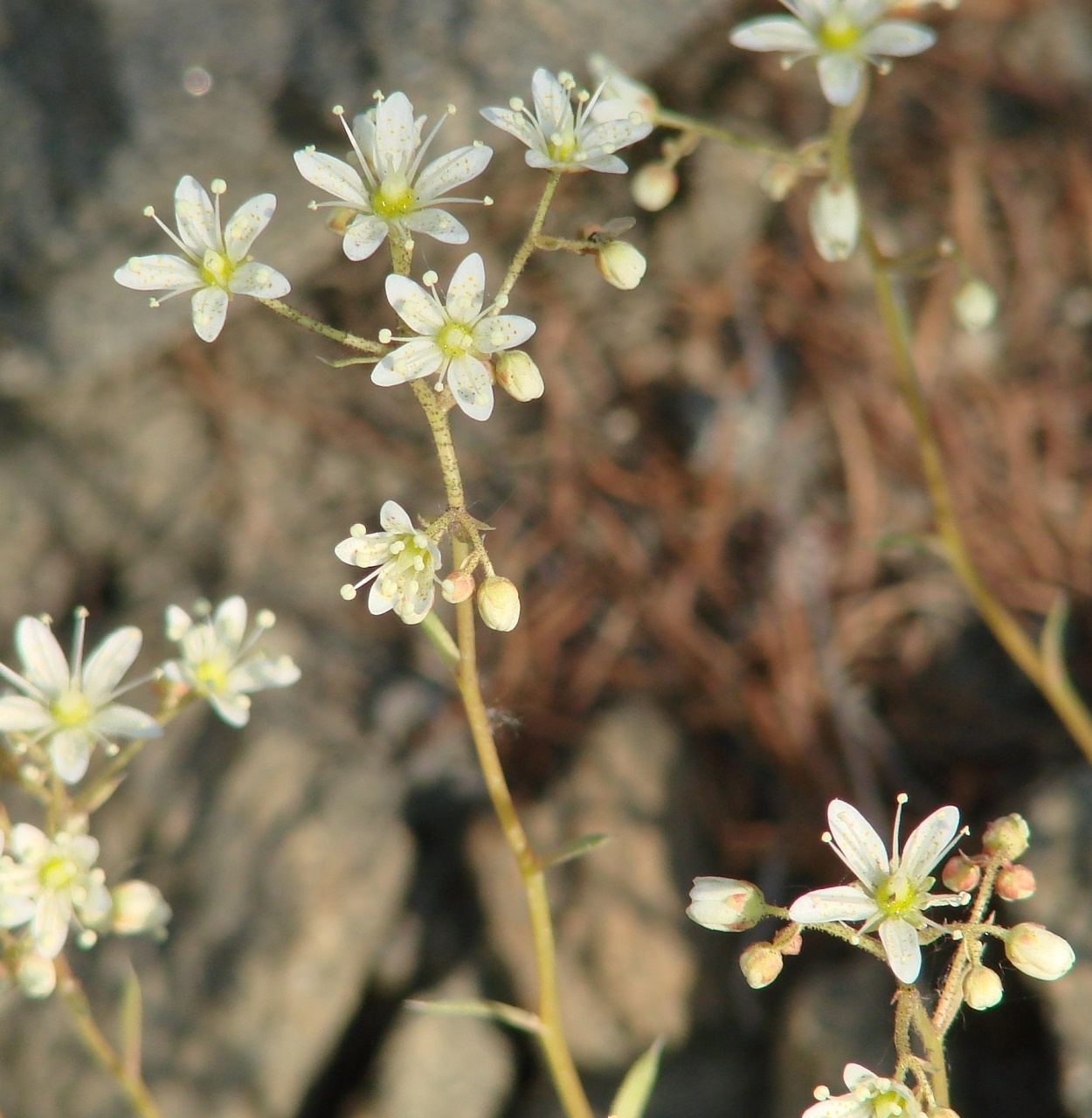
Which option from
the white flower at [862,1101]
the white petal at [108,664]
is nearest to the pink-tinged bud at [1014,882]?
the white flower at [862,1101]

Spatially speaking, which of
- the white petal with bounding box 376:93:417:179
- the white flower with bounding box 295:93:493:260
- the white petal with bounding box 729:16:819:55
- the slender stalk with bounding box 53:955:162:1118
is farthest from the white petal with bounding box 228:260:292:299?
the slender stalk with bounding box 53:955:162:1118

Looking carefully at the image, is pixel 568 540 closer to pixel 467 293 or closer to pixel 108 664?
pixel 108 664

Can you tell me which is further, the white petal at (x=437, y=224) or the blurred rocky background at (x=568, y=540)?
the blurred rocky background at (x=568, y=540)

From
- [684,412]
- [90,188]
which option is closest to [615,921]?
[684,412]

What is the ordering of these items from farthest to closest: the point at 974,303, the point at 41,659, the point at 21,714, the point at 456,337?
the point at 974,303 < the point at 41,659 < the point at 21,714 < the point at 456,337

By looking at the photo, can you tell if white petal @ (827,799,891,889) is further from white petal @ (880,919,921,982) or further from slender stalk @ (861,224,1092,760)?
slender stalk @ (861,224,1092,760)

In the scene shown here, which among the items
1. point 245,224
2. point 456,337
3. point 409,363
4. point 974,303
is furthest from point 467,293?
point 974,303

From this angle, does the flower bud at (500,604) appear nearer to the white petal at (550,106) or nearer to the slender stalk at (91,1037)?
the white petal at (550,106)
